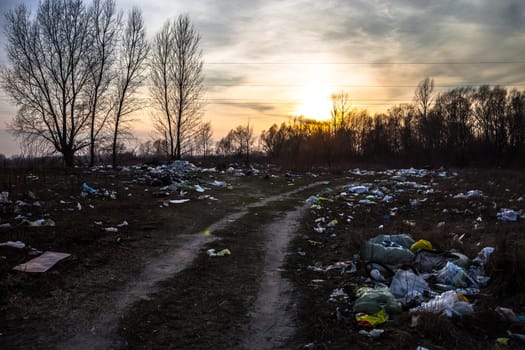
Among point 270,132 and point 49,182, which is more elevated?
point 270,132

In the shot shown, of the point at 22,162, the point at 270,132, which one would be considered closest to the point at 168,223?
the point at 22,162

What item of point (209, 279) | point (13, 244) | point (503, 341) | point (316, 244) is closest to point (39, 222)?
point (13, 244)

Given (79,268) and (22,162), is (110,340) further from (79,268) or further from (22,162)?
(22,162)

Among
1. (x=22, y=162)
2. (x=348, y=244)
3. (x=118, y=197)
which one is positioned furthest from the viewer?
(x=22, y=162)

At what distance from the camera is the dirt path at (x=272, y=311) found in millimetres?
3201

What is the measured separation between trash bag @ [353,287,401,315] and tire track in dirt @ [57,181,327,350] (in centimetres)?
127

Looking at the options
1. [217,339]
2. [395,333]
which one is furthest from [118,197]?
[395,333]

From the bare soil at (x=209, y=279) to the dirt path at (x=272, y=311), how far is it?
0.7 inches

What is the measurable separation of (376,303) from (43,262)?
4783mm

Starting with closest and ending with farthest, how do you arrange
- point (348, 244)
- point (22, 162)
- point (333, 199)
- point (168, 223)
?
point (348, 244), point (168, 223), point (333, 199), point (22, 162)

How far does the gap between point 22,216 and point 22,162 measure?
11.7m

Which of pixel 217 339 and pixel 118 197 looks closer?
pixel 217 339

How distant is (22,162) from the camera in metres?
16.4

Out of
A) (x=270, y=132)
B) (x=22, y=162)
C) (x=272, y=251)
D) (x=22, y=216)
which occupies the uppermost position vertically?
(x=270, y=132)
